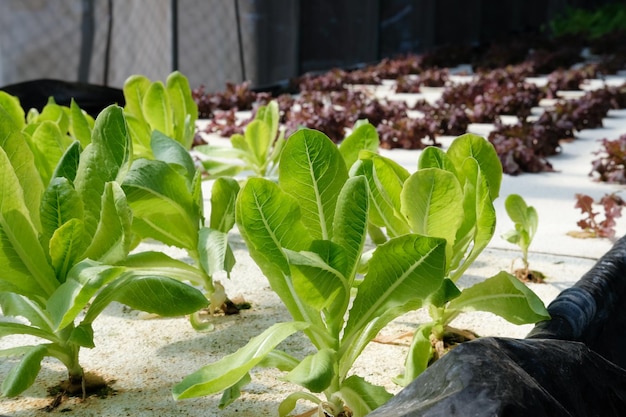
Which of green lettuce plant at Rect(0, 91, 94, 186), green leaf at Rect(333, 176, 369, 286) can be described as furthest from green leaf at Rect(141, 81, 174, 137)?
green leaf at Rect(333, 176, 369, 286)

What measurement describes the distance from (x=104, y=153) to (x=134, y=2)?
5.02 m

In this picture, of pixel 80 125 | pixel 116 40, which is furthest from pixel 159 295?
pixel 116 40

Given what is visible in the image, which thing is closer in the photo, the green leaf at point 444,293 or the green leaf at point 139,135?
the green leaf at point 444,293

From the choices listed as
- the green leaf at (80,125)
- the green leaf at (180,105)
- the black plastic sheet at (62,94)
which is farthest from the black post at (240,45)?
the green leaf at (80,125)

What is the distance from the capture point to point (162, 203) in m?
1.80

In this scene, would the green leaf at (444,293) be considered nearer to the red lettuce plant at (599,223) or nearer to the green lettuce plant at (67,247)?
the green lettuce plant at (67,247)

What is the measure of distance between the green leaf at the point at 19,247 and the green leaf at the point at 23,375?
0.13m

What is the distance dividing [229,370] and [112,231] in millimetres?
437

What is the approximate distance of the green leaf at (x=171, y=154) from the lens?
2066mm

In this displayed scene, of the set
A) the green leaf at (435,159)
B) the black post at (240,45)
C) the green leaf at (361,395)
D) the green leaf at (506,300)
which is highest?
the green leaf at (435,159)

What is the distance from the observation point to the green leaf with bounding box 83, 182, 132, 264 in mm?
1415

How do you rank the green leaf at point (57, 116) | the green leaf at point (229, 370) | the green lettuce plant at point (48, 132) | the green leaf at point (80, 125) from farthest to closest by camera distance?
1. the green leaf at point (57, 116)
2. the green leaf at point (80, 125)
3. the green lettuce plant at point (48, 132)
4. the green leaf at point (229, 370)

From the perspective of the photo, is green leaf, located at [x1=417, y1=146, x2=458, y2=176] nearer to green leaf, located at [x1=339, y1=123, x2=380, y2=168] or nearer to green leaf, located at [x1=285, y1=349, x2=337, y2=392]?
green leaf, located at [x1=339, y1=123, x2=380, y2=168]

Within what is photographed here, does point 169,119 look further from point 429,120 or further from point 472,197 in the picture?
point 429,120
